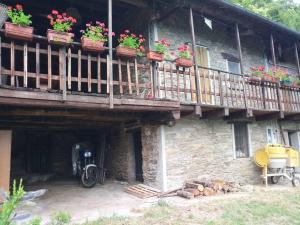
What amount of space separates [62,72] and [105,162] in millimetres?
6369

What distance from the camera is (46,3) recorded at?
29.3 ft

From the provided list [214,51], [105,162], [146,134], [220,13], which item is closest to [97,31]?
[146,134]

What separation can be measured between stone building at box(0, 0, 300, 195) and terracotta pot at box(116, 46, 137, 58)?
12 cm

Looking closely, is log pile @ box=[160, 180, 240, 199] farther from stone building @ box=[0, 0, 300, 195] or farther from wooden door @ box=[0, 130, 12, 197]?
wooden door @ box=[0, 130, 12, 197]

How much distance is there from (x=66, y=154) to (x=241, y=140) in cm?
747

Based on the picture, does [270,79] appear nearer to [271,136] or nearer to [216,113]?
[271,136]

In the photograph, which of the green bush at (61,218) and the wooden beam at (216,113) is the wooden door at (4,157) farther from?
the wooden beam at (216,113)

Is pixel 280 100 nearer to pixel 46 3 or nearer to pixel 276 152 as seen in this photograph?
pixel 276 152

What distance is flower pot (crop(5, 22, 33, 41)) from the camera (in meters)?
5.26

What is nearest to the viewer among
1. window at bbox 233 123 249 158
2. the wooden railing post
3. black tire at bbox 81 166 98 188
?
the wooden railing post

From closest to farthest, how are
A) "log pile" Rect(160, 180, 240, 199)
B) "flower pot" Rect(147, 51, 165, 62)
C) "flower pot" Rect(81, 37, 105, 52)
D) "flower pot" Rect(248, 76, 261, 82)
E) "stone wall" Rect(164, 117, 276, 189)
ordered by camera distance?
"flower pot" Rect(81, 37, 105, 52), "flower pot" Rect(147, 51, 165, 62), "log pile" Rect(160, 180, 240, 199), "stone wall" Rect(164, 117, 276, 189), "flower pot" Rect(248, 76, 261, 82)

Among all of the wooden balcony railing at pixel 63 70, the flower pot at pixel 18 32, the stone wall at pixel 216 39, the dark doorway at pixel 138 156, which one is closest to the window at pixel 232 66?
the stone wall at pixel 216 39

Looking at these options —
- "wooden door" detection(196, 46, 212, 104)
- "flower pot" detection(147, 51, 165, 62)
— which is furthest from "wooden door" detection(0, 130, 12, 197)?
"wooden door" detection(196, 46, 212, 104)

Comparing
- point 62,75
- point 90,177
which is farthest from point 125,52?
point 90,177
